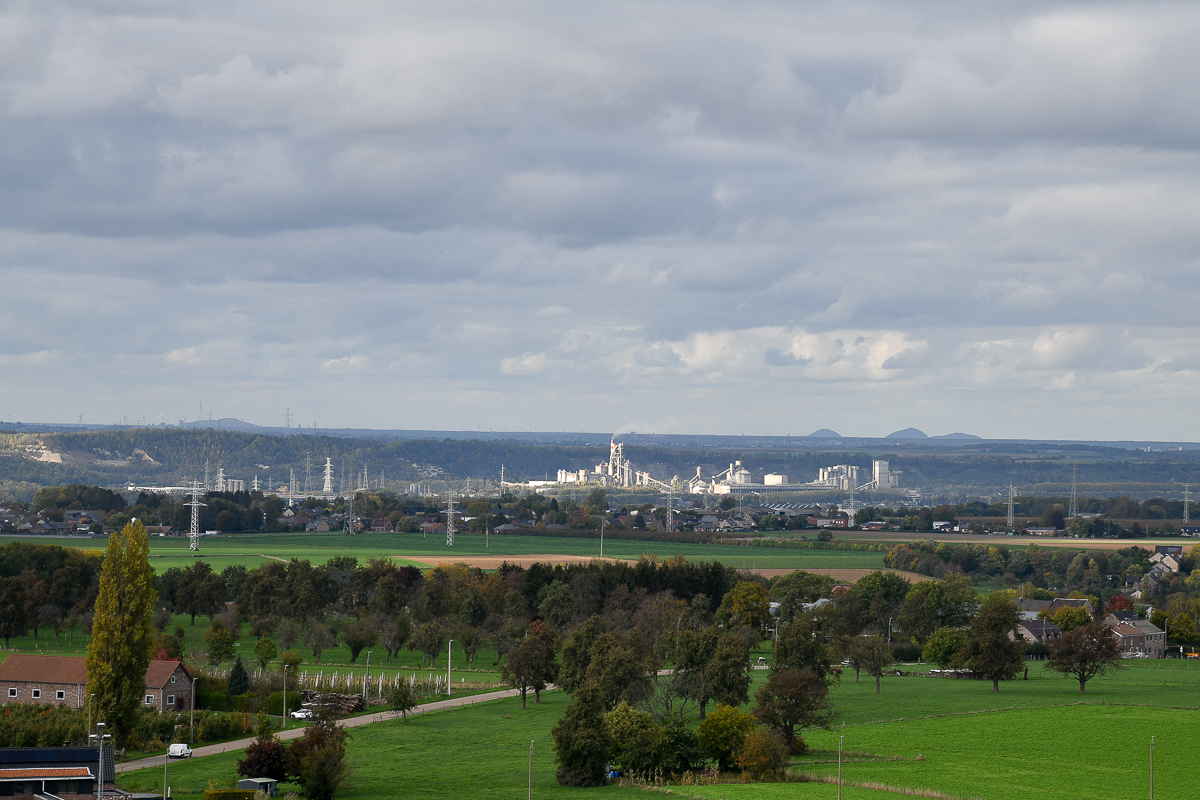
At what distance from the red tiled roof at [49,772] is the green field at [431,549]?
240 ft

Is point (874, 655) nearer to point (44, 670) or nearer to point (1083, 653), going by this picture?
point (1083, 653)

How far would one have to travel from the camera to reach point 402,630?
7688cm

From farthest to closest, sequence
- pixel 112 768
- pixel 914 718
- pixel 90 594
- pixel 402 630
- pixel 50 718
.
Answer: pixel 90 594 < pixel 402 630 < pixel 914 718 < pixel 50 718 < pixel 112 768

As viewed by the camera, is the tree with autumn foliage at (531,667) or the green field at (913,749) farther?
the tree with autumn foliage at (531,667)

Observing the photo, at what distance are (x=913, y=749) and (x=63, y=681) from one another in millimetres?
34225

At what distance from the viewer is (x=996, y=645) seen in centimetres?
6731

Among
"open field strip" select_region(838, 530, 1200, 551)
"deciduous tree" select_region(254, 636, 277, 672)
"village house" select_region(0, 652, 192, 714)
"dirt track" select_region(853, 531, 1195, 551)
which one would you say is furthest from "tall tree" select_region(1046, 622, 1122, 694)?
"dirt track" select_region(853, 531, 1195, 551)

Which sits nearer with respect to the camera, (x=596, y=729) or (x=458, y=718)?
(x=596, y=729)

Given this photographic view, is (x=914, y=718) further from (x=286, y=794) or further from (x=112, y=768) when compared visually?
(x=112, y=768)

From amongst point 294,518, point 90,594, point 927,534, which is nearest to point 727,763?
point 90,594

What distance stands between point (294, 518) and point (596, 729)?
471 ft

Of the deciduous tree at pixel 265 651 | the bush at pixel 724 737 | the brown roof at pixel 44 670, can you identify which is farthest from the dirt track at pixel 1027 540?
the brown roof at pixel 44 670

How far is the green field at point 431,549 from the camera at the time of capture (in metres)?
127

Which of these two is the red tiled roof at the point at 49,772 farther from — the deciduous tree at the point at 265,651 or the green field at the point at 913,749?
the deciduous tree at the point at 265,651
